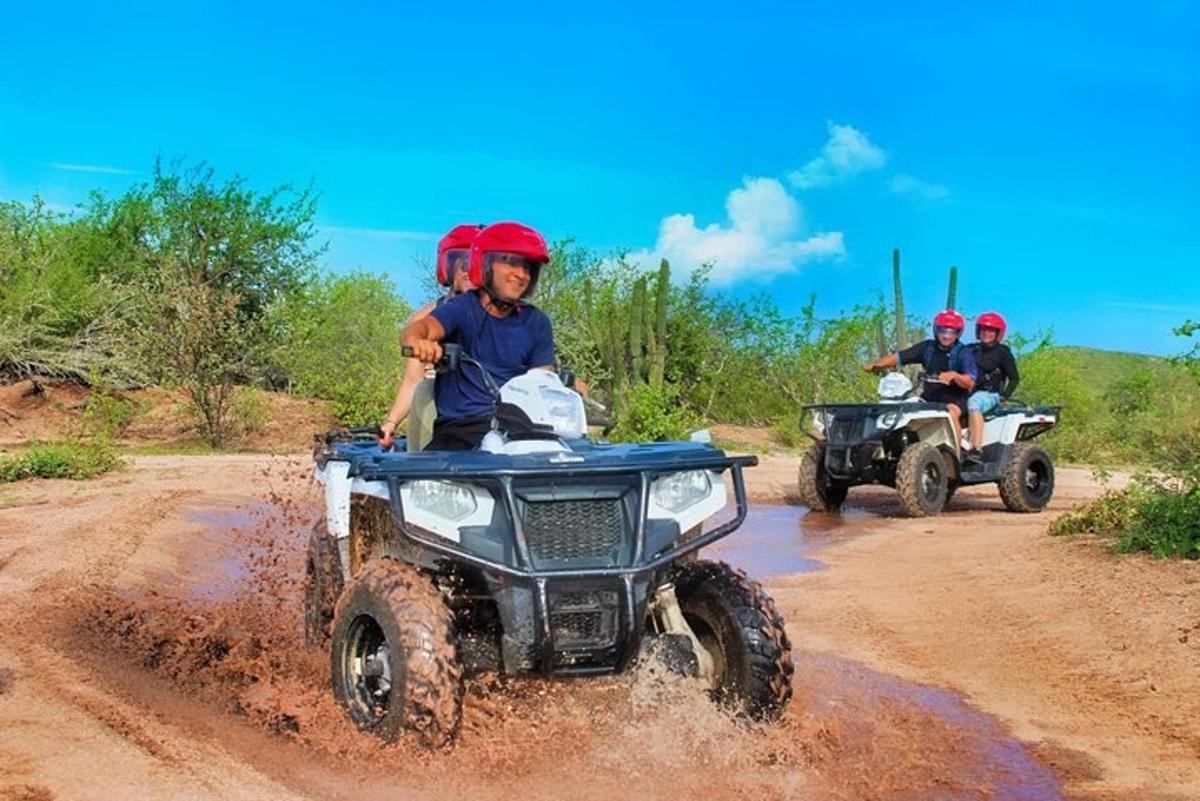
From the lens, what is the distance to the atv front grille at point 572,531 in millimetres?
4629

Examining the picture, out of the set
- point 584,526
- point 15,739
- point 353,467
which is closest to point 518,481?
point 584,526

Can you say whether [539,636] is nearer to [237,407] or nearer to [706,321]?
[237,407]

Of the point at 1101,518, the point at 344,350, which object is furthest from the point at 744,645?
the point at 344,350

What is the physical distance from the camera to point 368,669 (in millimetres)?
4836

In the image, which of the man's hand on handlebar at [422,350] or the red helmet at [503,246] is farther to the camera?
the red helmet at [503,246]

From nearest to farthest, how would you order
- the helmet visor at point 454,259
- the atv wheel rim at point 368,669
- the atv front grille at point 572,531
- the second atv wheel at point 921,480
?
the atv front grille at point 572,531 → the atv wheel rim at point 368,669 → the helmet visor at point 454,259 → the second atv wheel at point 921,480

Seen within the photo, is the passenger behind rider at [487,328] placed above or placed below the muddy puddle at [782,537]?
above

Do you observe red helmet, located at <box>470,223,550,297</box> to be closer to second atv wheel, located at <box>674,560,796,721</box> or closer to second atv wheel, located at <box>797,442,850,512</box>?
second atv wheel, located at <box>674,560,796,721</box>

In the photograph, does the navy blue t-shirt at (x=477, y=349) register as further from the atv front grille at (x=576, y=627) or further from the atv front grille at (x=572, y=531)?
the atv front grille at (x=576, y=627)

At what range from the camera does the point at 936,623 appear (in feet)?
26.3

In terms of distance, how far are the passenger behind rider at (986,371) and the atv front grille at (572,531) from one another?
1071 cm

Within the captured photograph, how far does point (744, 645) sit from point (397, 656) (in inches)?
54.0

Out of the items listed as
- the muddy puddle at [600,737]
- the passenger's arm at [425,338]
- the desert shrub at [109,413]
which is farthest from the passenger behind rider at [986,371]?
the desert shrub at [109,413]

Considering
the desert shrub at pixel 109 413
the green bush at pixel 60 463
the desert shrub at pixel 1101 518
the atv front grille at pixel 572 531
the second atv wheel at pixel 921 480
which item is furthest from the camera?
the desert shrub at pixel 109 413
